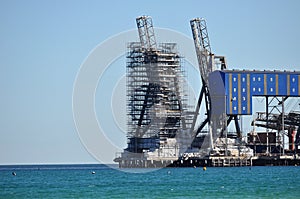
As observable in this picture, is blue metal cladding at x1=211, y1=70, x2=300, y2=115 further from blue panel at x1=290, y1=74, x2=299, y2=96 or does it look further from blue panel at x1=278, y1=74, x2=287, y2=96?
blue panel at x1=290, y1=74, x2=299, y2=96

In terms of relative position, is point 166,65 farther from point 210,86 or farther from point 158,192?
point 158,192

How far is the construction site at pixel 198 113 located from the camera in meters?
148

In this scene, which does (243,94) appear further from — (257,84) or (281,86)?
(281,86)

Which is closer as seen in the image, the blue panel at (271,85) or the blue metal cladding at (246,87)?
the blue metal cladding at (246,87)

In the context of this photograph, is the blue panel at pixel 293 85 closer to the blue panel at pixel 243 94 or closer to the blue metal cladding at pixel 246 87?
the blue metal cladding at pixel 246 87

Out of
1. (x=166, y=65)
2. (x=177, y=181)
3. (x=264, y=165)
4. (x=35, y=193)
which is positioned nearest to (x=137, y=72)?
(x=166, y=65)

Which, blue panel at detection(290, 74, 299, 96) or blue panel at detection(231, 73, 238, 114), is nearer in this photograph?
blue panel at detection(231, 73, 238, 114)

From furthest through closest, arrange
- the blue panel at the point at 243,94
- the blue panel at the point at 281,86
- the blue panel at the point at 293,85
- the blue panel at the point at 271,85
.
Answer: the blue panel at the point at 293,85 < the blue panel at the point at 281,86 < the blue panel at the point at 271,85 < the blue panel at the point at 243,94

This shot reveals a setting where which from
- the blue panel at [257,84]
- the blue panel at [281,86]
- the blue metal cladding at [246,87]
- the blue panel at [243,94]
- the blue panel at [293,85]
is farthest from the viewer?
the blue panel at [293,85]

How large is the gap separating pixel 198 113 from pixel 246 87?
1220 centimetres

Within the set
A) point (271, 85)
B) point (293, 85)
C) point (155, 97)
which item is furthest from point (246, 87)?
point (155, 97)

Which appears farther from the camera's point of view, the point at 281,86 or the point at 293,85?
the point at 293,85

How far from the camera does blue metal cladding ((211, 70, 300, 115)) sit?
5733 inches

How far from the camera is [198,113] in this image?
155 metres
